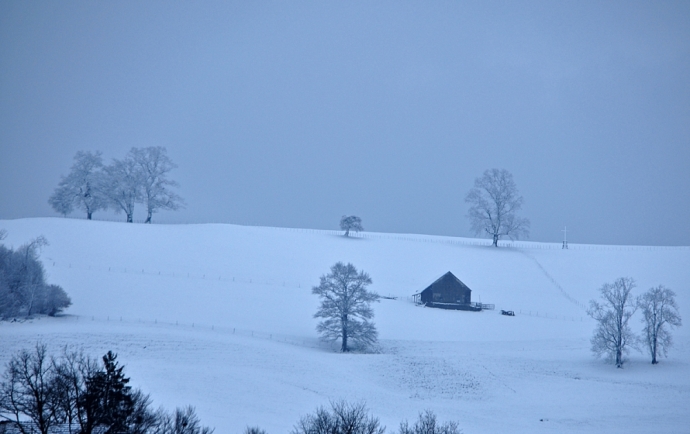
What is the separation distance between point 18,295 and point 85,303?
18.1 ft

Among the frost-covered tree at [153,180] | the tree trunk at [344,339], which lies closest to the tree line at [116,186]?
the frost-covered tree at [153,180]

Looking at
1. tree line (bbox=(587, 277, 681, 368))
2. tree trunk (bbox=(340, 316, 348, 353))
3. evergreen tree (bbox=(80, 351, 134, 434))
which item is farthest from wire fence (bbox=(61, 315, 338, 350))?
evergreen tree (bbox=(80, 351, 134, 434))

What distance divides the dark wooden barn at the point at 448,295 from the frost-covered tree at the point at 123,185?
46153mm

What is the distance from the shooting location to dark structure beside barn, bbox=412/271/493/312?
5441cm

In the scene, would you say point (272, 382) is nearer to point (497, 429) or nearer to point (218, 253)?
point (497, 429)

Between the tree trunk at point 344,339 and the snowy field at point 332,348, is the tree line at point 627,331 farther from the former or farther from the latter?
the tree trunk at point 344,339

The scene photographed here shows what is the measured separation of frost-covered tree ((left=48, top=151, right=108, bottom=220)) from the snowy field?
22.3ft

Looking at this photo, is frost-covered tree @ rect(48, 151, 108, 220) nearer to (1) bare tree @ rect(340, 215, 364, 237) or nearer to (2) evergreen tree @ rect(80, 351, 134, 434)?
(1) bare tree @ rect(340, 215, 364, 237)

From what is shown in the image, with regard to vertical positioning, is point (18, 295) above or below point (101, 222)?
below

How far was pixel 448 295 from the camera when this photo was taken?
180ft

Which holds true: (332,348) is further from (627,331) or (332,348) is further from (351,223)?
(351,223)

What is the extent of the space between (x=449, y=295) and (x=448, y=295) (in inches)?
4.4

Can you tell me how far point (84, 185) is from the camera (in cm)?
7975

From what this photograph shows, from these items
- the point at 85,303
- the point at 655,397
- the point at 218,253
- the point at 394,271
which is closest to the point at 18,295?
the point at 85,303
